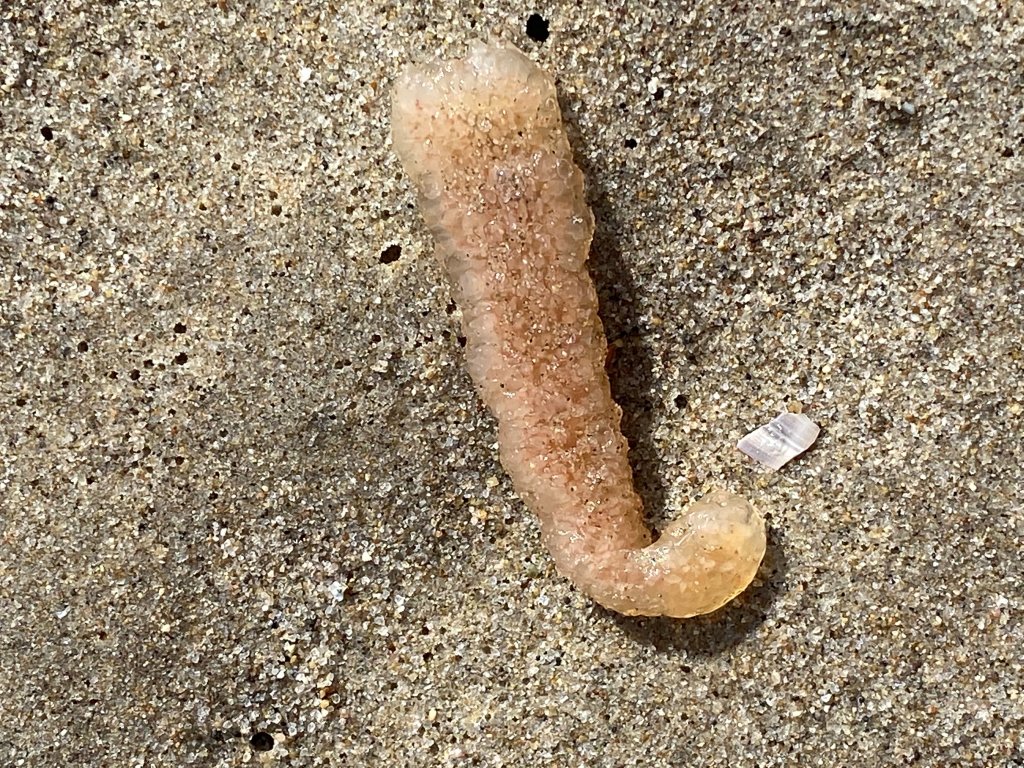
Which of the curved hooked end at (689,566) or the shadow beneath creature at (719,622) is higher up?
the curved hooked end at (689,566)

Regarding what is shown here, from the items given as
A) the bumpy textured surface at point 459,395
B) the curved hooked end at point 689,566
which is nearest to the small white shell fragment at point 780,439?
the bumpy textured surface at point 459,395

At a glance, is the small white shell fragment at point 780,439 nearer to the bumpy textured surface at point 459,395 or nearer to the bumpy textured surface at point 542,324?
the bumpy textured surface at point 459,395

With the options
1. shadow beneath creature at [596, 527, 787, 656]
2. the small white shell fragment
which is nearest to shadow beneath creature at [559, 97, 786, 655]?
shadow beneath creature at [596, 527, 787, 656]

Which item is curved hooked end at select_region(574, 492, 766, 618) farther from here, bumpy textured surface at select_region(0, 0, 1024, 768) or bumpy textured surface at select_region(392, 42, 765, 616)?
bumpy textured surface at select_region(0, 0, 1024, 768)

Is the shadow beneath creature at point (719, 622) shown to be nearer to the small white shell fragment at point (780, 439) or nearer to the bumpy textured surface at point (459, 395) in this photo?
the bumpy textured surface at point (459, 395)

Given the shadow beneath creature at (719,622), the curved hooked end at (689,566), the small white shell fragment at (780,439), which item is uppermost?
the small white shell fragment at (780,439)

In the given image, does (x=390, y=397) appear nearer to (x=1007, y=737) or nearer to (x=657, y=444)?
(x=657, y=444)

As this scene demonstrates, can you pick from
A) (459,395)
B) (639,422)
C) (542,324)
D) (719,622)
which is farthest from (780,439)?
(459,395)

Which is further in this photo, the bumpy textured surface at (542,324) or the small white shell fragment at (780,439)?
the small white shell fragment at (780,439)
